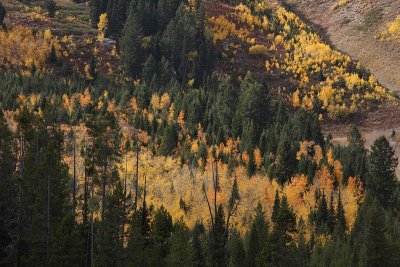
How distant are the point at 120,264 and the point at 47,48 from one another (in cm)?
10392

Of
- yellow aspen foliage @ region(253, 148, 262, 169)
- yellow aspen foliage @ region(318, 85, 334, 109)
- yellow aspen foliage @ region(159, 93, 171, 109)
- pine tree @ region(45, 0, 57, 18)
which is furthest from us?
pine tree @ region(45, 0, 57, 18)

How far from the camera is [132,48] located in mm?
147125

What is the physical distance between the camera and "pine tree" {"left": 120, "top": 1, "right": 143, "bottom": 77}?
14512 cm

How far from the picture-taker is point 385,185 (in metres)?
90.6

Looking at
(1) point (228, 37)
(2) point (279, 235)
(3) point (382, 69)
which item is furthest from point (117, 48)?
(2) point (279, 235)

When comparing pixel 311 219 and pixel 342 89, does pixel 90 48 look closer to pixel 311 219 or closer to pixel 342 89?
pixel 342 89

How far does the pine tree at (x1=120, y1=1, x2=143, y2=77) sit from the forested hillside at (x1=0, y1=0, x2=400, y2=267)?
535 millimetres

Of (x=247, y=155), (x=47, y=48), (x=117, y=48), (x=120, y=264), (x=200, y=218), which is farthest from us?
(x=117, y=48)

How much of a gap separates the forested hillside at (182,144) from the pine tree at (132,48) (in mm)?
535

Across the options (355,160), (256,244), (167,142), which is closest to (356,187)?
(355,160)

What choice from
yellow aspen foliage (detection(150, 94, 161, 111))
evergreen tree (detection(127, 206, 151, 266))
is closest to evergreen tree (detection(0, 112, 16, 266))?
evergreen tree (detection(127, 206, 151, 266))

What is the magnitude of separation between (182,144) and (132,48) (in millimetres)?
54015

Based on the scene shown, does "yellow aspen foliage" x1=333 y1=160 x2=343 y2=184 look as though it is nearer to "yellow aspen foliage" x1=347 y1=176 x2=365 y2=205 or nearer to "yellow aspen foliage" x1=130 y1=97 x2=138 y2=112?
"yellow aspen foliage" x1=347 y1=176 x2=365 y2=205

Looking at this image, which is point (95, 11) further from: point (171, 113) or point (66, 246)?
point (66, 246)
